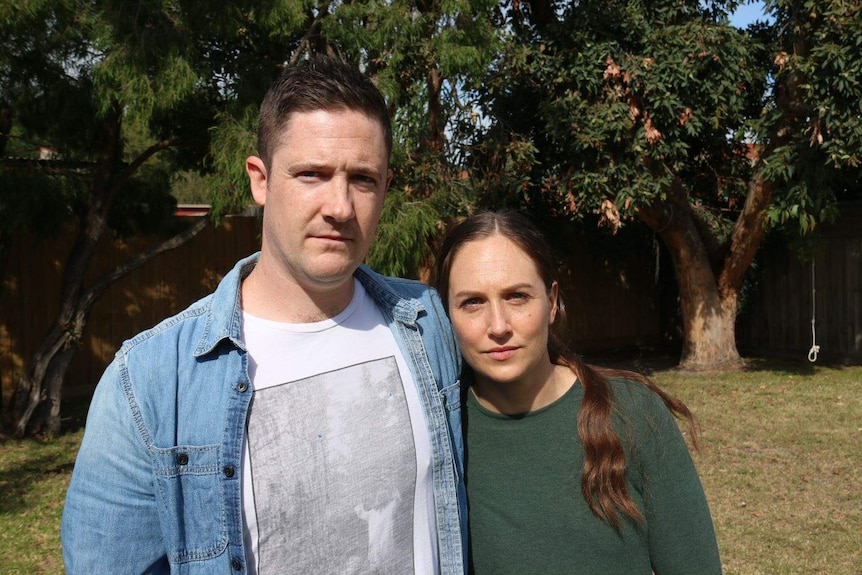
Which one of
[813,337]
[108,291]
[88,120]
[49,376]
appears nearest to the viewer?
[88,120]

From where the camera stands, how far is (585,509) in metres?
1.85

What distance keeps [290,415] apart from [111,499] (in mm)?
373

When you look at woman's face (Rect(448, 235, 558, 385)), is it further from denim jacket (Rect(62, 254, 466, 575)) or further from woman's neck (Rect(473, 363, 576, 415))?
denim jacket (Rect(62, 254, 466, 575))

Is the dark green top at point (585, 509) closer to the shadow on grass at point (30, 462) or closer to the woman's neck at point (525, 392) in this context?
the woman's neck at point (525, 392)

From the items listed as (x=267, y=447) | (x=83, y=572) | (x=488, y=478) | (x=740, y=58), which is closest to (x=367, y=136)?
(x=267, y=447)

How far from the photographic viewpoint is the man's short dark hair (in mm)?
1706

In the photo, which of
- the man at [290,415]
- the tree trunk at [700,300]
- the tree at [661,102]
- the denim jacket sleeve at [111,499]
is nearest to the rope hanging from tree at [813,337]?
the tree trunk at [700,300]

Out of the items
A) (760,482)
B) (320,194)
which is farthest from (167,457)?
(760,482)

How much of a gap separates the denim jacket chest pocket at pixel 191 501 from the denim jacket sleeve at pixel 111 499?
1.2 inches

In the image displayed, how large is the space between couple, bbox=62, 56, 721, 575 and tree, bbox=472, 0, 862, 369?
7479 mm

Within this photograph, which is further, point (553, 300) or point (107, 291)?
point (107, 291)

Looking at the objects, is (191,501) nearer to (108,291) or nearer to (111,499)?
(111,499)

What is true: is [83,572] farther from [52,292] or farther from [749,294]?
[749,294]

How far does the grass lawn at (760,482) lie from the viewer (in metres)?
4.59
